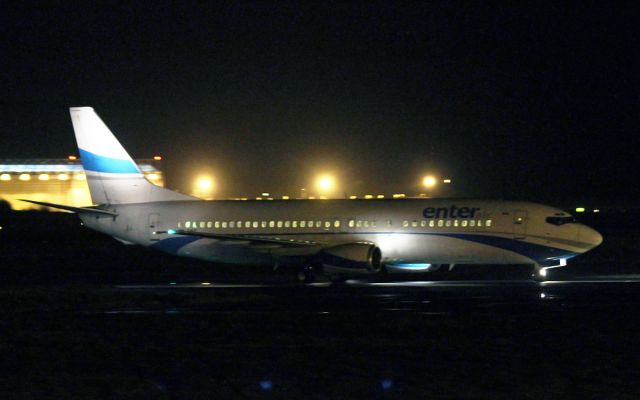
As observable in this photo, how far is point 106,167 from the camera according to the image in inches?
1690

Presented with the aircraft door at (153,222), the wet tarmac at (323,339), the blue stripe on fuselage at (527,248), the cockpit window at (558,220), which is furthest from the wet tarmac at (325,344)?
the aircraft door at (153,222)

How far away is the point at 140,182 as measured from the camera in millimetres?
43250

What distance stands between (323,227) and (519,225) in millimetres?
8029

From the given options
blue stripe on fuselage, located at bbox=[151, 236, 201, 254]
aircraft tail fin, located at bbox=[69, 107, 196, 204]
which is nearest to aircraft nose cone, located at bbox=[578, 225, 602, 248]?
blue stripe on fuselage, located at bbox=[151, 236, 201, 254]

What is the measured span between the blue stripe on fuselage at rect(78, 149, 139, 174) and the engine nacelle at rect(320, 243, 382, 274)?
11182 millimetres

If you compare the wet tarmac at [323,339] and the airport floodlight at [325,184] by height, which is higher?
the airport floodlight at [325,184]

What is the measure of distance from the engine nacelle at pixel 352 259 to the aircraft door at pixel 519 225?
545 centimetres

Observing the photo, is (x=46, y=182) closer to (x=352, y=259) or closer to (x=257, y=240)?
(x=257, y=240)

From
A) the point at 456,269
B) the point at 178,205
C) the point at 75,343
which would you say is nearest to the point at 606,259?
the point at 456,269

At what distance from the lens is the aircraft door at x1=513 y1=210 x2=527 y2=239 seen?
36906 mm

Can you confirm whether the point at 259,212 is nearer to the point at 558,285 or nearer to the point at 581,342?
the point at 558,285

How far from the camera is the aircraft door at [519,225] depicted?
36.9 metres

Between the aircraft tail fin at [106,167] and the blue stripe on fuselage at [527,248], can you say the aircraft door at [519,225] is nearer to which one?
the blue stripe on fuselage at [527,248]

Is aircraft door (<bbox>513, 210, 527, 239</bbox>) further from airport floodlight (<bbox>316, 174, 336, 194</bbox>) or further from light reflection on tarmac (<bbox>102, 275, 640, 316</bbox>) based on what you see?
airport floodlight (<bbox>316, 174, 336, 194</bbox>)
